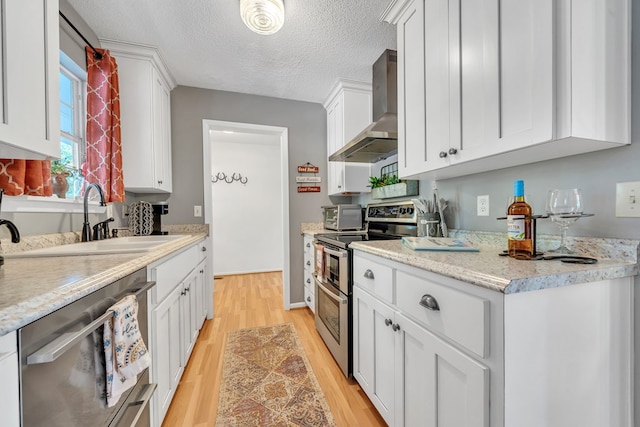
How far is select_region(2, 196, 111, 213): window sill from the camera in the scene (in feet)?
3.69

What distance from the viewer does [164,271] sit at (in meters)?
1.25

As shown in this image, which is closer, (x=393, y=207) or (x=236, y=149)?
(x=393, y=207)

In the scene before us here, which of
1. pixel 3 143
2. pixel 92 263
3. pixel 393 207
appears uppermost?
pixel 3 143

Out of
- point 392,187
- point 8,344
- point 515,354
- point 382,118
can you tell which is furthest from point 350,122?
point 8,344

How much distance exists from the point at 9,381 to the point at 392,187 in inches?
80.7

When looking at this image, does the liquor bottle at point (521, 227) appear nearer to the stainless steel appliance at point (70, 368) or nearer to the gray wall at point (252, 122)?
the stainless steel appliance at point (70, 368)

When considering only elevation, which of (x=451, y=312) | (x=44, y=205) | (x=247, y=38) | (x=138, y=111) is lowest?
(x=451, y=312)

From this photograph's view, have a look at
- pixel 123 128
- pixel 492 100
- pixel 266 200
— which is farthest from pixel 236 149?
pixel 492 100

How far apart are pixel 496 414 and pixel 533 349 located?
20 cm

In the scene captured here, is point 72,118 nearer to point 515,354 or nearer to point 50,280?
point 50,280

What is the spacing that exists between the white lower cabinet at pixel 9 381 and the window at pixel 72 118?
1570mm

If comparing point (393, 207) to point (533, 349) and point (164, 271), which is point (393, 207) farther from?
point (164, 271)

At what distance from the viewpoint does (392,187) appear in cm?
206

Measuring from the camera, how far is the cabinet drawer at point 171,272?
3.78ft
